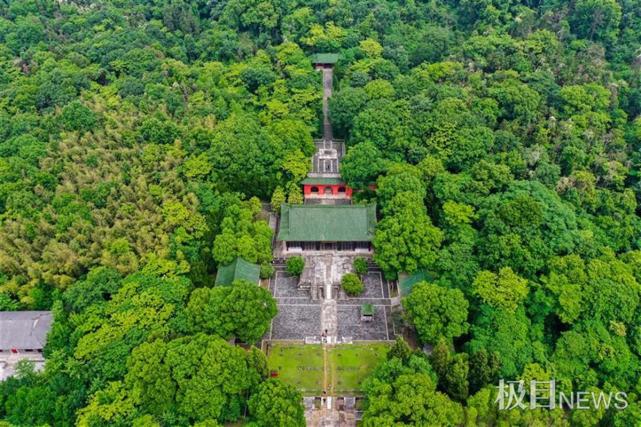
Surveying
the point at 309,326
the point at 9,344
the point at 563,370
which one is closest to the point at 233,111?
the point at 309,326

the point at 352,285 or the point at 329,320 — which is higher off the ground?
the point at 352,285

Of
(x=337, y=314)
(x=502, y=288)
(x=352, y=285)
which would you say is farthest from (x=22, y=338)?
(x=502, y=288)

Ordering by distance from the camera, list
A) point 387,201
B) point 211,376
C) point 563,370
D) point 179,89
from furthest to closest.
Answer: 1. point 179,89
2. point 387,201
3. point 563,370
4. point 211,376

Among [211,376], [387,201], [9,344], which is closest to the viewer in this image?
[211,376]

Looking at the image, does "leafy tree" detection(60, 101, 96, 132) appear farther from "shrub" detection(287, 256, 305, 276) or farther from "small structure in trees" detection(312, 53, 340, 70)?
"small structure in trees" detection(312, 53, 340, 70)

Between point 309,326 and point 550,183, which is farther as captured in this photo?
point 550,183

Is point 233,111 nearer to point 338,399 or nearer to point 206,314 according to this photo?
point 206,314

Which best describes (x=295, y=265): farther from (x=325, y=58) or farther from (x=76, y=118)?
(x=325, y=58)
